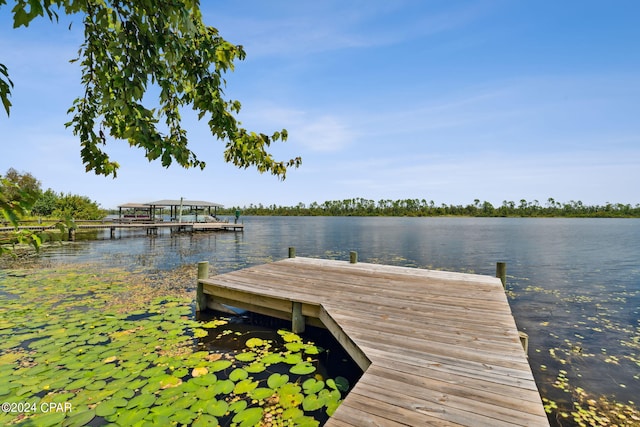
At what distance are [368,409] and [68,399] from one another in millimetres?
3824

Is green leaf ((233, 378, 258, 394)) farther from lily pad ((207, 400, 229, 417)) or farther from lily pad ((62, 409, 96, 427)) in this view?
lily pad ((62, 409, 96, 427))

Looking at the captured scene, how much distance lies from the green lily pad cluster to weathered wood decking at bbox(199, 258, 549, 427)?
0.85 m

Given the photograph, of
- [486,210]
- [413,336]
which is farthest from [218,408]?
[486,210]

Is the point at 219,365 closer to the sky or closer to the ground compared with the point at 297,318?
closer to the ground

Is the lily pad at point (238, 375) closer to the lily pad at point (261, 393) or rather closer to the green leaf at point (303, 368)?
the lily pad at point (261, 393)

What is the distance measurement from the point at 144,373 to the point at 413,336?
3979mm

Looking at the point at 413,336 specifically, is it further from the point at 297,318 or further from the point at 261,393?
the point at 297,318

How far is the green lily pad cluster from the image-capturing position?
11.8ft

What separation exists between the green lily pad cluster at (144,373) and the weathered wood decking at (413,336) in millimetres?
851

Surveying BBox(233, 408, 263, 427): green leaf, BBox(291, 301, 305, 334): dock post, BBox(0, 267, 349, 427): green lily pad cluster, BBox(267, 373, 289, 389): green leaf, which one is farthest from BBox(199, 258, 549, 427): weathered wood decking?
BBox(233, 408, 263, 427): green leaf

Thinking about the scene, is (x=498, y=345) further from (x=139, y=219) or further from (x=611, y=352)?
(x=139, y=219)

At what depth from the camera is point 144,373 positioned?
4.45 m

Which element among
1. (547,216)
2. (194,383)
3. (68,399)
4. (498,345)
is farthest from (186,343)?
(547,216)

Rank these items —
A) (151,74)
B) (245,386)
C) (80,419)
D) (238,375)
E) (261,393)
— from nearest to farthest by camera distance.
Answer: (151,74)
(80,419)
(261,393)
(245,386)
(238,375)
